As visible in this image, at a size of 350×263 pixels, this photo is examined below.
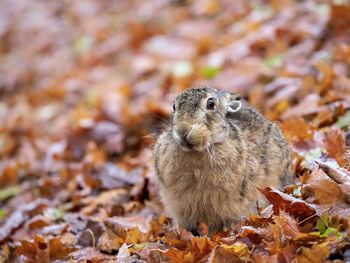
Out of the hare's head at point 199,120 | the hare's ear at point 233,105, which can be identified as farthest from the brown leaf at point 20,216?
the hare's ear at point 233,105

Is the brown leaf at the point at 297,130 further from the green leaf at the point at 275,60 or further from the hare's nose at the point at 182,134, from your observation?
the green leaf at the point at 275,60

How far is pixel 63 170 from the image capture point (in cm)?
833

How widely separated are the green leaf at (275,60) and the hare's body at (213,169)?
3464mm

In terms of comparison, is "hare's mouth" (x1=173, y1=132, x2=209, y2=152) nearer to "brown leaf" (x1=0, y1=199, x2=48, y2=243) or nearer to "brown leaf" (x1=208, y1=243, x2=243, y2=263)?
"brown leaf" (x1=208, y1=243, x2=243, y2=263)

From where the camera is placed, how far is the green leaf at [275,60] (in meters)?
9.03

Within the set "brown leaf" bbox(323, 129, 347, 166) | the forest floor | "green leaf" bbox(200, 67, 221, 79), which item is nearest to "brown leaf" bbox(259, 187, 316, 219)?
the forest floor

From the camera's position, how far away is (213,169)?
17.3 feet

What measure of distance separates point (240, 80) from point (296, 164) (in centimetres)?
305

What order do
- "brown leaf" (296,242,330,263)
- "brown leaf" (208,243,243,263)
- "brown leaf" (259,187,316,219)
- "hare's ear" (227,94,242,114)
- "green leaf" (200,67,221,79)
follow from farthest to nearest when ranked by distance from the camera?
"green leaf" (200,67,221,79)
"hare's ear" (227,94,242,114)
"brown leaf" (259,187,316,219)
"brown leaf" (208,243,243,263)
"brown leaf" (296,242,330,263)

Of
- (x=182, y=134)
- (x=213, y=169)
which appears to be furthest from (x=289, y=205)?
(x=182, y=134)

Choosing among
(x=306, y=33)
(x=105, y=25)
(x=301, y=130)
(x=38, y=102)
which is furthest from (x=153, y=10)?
(x=301, y=130)

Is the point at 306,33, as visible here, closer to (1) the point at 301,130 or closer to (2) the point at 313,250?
(1) the point at 301,130

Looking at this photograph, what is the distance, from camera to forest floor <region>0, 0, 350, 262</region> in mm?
4637

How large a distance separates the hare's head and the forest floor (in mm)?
635
